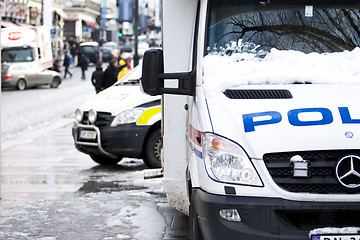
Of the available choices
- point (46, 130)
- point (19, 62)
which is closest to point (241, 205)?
point (46, 130)

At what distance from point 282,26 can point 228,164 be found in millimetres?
1517

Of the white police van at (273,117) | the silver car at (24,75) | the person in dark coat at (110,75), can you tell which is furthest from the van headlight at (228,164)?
the silver car at (24,75)

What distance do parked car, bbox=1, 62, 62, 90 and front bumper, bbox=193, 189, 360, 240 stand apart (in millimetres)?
30937

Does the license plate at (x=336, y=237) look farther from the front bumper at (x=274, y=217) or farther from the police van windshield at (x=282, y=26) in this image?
the police van windshield at (x=282, y=26)

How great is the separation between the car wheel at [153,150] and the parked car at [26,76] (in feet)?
80.5

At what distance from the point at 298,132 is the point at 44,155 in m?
9.62

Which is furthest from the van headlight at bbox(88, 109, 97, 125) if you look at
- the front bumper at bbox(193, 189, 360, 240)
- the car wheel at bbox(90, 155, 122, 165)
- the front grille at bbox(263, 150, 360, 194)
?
the front grille at bbox(263, 150, 360, 194)

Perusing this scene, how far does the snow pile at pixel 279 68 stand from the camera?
16.4 ft

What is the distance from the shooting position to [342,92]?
4.79 metres

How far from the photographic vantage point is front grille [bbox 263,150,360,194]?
4.39 meters

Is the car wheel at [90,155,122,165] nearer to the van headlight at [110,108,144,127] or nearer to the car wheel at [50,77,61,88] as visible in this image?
the van headlight at [110,108,144,127]

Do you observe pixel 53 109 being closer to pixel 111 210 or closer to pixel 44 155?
pixel 44 155

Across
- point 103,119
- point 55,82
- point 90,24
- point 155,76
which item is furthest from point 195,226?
point 90,24

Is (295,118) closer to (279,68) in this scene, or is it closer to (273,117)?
(273,117)
